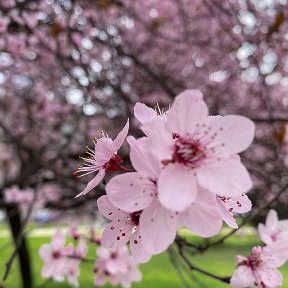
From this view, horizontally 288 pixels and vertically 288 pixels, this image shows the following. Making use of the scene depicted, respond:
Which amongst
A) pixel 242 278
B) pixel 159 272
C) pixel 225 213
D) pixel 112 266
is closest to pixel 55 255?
pixel 112 266

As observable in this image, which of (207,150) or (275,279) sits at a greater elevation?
(207,150)

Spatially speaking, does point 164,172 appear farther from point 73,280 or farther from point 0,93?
point 0,93

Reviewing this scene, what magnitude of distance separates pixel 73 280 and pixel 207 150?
1.93 meters

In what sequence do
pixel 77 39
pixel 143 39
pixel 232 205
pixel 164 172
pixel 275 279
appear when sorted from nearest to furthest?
pixel 164 172, pixel 232 205, pixel 275 279, pixel 77 39, pixel 143 39

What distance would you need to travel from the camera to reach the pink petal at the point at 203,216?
0.80 meters

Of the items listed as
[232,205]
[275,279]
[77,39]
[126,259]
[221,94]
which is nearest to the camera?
[232,205]

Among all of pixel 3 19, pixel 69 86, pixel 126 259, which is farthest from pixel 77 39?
pixel 126 259

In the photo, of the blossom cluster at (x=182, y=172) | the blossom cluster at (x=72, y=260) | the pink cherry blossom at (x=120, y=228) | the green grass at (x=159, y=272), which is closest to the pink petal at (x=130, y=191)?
the blossom cluster at (x=182, y=172)

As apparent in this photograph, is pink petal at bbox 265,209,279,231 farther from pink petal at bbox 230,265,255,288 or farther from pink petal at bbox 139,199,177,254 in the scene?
pink petal at bbox 139,199,177,254

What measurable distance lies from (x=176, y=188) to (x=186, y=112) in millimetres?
147

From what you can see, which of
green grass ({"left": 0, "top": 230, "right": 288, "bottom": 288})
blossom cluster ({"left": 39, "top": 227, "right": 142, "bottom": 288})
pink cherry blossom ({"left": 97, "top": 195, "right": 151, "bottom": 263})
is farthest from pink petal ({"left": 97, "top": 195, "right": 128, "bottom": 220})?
green grass ({"left": 0, "top": 230, "right": 288, "bottom": 288})

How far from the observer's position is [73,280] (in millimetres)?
2605

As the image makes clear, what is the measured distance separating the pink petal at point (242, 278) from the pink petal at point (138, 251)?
0.34 m

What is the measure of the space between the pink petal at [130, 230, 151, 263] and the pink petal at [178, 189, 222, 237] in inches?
5.0
